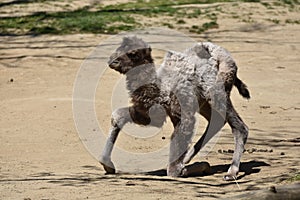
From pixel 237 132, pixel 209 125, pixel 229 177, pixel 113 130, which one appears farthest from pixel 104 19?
pixel 229 177

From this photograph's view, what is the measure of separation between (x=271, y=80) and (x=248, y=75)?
19.5 inches

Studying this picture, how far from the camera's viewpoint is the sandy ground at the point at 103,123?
256 inches

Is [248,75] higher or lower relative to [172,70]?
lower

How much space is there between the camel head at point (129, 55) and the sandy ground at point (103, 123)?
3.26 ft

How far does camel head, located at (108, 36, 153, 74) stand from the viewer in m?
6.91

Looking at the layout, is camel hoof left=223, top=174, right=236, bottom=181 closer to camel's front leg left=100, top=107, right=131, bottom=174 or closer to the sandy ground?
the sandy ground

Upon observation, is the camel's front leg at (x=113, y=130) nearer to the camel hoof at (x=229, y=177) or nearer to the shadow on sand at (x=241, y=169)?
the shadow on sand at (x=241, y=169)

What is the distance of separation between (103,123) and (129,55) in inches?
119

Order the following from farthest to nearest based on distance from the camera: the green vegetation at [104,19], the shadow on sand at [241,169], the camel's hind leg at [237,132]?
the green vegetation at [104,19], the camel's hind leg at [237,132], the shadow on sand at [241,169]

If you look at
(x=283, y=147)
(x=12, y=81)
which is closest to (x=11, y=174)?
(x=283, y=147)

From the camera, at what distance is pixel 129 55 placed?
692 centimetres

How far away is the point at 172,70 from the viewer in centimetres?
713

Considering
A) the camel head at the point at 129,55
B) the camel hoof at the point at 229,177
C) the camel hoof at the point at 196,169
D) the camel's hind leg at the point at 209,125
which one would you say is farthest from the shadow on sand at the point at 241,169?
the camel head at the point at 129,55

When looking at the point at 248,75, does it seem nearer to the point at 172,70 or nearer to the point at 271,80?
the point at 271,80
